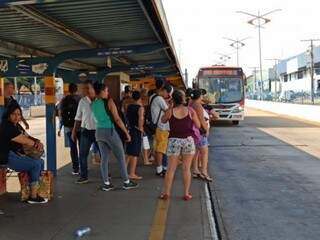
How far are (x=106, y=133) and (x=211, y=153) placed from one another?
7.15 m

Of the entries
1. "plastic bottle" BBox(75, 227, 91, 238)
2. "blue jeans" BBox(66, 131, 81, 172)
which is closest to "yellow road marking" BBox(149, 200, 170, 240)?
"plastic bottle" BBox(75, 227, 91, 238)

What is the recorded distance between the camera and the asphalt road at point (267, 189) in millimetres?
6977

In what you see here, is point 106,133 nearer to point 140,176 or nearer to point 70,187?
point 70,187

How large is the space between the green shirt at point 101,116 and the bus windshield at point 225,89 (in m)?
19.3

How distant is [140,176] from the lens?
430 inches

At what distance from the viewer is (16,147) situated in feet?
25.5

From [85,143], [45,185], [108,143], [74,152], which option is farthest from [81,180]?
[45,185]

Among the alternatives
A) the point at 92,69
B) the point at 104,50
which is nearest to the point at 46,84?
the point at 104,50

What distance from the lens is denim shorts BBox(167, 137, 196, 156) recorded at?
823cm

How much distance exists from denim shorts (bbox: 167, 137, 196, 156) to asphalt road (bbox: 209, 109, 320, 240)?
906mm

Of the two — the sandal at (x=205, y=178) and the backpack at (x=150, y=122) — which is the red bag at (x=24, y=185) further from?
the sandal at (x=205, y=178)

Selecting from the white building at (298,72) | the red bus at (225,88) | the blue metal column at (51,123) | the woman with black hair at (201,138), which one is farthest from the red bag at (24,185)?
the white building at (298,72)

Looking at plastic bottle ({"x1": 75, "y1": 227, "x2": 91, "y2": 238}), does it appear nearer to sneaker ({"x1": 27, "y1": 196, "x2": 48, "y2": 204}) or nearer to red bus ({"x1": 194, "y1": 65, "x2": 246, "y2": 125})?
sneaker ({"x1": 27, "y1": 196, "x2": 48, "y2": 204})

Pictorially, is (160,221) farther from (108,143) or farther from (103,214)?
(108,143)
